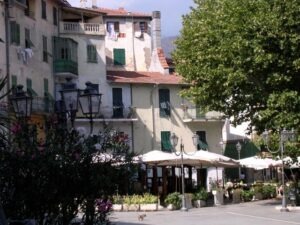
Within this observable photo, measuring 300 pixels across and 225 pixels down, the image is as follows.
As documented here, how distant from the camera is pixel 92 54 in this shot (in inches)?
1980

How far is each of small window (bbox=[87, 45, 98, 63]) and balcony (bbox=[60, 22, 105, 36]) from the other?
1030mm

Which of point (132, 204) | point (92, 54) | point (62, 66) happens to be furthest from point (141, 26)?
point (132, 204)

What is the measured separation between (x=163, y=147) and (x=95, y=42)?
890cm

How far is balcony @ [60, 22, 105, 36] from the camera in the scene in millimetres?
48812

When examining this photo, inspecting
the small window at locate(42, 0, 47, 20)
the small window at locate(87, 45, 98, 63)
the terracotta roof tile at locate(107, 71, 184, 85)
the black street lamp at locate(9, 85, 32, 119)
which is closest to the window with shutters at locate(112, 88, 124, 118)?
the terracotta roof tile at locate(107, 71, 184, 85)

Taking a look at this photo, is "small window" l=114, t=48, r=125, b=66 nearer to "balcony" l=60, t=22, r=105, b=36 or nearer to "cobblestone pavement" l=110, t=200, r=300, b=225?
"balcony" l=60, t=22, r=105, b=36

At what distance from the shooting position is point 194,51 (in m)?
33.6

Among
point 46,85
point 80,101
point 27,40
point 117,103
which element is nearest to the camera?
point 80,101

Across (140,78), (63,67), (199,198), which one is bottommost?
(199,198)

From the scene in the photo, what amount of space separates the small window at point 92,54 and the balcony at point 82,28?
40.6 inches

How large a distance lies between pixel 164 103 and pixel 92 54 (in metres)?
6.37

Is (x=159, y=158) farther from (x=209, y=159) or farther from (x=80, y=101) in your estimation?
(x=80, y=101)

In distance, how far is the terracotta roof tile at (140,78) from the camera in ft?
167

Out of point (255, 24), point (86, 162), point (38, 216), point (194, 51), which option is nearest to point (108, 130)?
point (86, 162)
